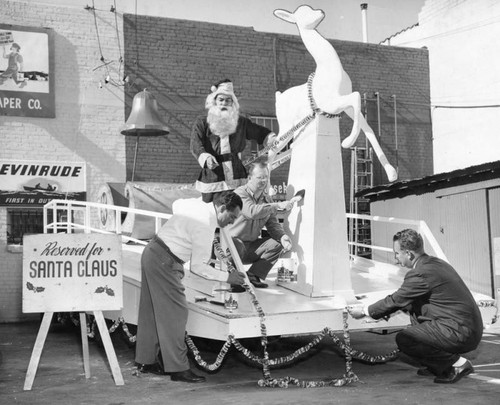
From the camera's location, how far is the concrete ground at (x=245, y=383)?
566cm

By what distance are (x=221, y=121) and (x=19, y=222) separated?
7925 millimetres

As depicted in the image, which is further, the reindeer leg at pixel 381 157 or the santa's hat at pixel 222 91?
the santa's hat at pixel 222 91

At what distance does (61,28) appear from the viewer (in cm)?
1472

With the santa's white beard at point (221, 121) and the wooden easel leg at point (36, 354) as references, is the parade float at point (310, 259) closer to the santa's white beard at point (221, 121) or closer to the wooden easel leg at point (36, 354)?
the santa's white beard at point (221, 121)

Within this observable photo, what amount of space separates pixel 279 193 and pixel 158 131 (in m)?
3.54

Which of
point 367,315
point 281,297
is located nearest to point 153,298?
point 281,297

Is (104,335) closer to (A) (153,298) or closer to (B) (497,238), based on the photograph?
(A) (153,298)

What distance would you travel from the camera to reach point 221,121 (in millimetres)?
7801

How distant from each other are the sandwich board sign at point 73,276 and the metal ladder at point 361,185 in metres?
10.5

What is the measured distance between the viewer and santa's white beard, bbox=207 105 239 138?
780 centimetres

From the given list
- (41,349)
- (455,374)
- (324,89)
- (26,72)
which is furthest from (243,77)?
(455,374)

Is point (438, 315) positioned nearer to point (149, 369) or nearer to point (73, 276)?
point (149, 369)

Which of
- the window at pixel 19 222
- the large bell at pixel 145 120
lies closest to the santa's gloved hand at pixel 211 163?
the large bell at pixel 145 120

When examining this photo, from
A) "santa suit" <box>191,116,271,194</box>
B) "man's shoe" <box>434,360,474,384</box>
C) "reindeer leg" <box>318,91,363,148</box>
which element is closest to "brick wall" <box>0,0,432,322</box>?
"santa suit" <box>191,116,271,194</box>
